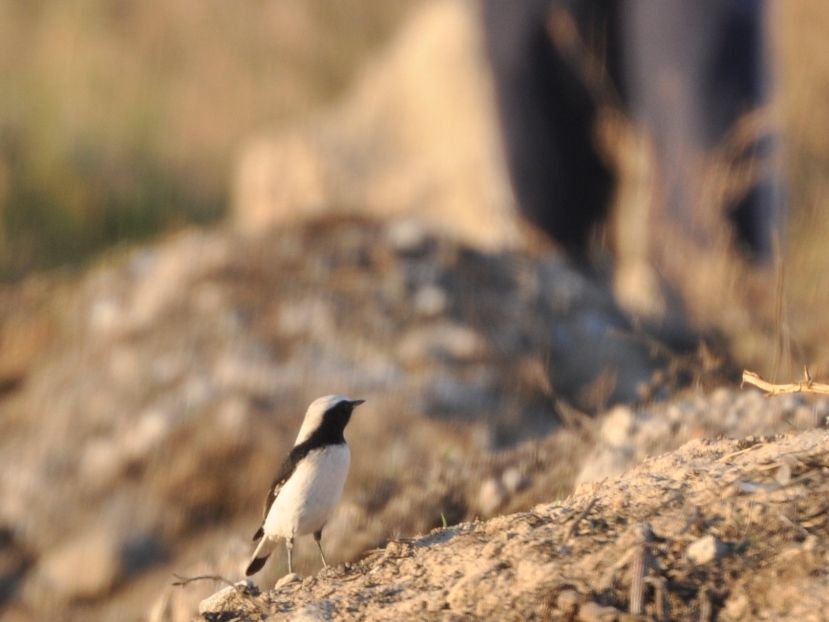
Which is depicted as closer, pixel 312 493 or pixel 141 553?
pixel 312 493

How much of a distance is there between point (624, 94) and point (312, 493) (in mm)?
4129

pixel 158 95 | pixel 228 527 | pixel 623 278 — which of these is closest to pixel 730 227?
pixel 623 278

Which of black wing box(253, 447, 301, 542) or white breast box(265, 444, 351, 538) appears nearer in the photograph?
white breast box(265, 444, 351, 538)

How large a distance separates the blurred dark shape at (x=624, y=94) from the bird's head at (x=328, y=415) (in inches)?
125

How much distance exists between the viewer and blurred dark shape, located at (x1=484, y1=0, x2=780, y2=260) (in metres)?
6.72

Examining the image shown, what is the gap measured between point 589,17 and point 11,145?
5.65 metres

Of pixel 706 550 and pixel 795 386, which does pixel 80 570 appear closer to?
pixel 795 386

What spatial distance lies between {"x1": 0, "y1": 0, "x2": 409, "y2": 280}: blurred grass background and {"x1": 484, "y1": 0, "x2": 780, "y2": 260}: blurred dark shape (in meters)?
4.04

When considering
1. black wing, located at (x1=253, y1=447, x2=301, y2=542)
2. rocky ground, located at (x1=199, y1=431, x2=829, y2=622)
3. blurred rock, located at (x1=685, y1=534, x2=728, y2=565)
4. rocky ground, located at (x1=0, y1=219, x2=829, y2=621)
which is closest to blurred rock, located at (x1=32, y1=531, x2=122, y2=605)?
rocky ground, located at (x1=0, y1=219, x2=829, y2=621)

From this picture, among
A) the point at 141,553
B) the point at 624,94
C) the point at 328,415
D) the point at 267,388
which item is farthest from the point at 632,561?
the point at 624,94

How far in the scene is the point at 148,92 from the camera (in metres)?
13.2

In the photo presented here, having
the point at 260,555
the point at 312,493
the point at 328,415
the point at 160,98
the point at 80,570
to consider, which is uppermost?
the point at 160,98

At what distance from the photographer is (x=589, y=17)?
281 inches

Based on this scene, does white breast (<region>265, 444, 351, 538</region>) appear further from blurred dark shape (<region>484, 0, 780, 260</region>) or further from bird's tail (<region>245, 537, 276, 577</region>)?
blurred dark shape (<region>484, 0, 780, 260</region>)
